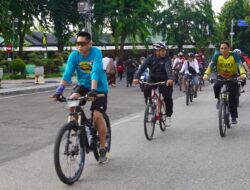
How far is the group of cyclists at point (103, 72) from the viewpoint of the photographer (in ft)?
21.9

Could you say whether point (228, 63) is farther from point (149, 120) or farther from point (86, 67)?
point (86, 67)

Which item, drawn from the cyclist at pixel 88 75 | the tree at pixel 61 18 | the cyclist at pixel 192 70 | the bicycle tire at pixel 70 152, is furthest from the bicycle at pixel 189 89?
the tree at pixel 61 18

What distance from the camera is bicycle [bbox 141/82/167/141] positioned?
9.43 meters

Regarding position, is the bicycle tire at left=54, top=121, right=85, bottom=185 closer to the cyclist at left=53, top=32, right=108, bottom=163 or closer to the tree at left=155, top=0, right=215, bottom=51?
the cyclist at left=53, top=32, right=108, bottom=163

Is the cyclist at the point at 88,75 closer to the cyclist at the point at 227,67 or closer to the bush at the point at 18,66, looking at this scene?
the cyclist at the point at 227,67

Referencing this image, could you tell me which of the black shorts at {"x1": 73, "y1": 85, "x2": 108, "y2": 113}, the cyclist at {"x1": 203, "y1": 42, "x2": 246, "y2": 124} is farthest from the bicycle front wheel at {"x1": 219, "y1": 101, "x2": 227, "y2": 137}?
the black shorts at {"x1": 73, "y1": 85, "x2": 108, "y2": 113}

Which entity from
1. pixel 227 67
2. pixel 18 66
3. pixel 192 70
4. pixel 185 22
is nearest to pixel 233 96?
pixel 227 67

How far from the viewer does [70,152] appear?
243 inches

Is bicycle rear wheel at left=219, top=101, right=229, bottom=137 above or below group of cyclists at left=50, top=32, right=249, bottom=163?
below

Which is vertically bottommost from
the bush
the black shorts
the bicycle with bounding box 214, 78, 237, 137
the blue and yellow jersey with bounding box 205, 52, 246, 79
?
the bush

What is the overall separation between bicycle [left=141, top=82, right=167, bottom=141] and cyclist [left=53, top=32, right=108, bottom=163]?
2395 millimetres

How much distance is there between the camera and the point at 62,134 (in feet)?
19.5

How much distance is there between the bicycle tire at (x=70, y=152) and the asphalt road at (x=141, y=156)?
123mm

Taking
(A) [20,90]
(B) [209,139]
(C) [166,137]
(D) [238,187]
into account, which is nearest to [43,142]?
(C) [166,137]
